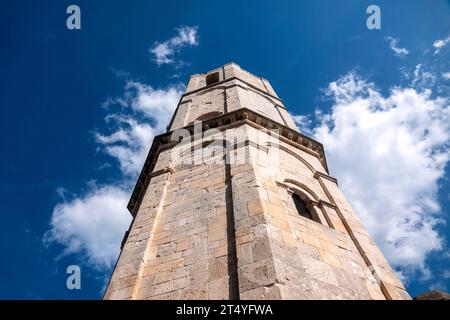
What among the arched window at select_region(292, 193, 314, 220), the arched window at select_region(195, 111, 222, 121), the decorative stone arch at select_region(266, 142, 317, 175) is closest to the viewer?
the arched window at select_region(292, 193, 314, 220)

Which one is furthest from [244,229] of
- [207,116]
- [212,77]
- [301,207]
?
[212,77]

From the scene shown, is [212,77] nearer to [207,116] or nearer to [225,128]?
[207,116]

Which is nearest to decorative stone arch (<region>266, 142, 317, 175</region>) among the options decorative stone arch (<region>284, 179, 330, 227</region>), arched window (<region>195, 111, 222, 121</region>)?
decorative stone arch (<region>284, 179, 330, 227</region>)

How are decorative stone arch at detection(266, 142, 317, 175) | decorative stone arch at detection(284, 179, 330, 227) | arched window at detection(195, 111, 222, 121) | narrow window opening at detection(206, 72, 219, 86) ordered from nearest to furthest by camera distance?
decorative stone arch at detection(284, 179, 330, 227) → decorative stone arch at detection(266, 142, 317, 175) → arched window at detection(195, 111, 222, 121) → narrow window opening at detection(206, 72, 219, 86)

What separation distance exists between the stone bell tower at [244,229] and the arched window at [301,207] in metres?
0.03

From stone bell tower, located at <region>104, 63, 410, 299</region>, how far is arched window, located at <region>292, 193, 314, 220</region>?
0.03 meters

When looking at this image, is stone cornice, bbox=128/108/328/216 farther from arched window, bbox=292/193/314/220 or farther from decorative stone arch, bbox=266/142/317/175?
arched window, bbox=292/193/314/220

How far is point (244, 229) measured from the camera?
18.0ft

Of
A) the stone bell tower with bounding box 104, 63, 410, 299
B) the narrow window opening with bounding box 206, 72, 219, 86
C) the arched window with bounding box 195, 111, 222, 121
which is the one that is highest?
the narrow window opening with bounding box 206, 72, 219, 86

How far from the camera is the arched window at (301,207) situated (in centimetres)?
763

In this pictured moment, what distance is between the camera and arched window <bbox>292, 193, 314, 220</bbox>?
7626 mm

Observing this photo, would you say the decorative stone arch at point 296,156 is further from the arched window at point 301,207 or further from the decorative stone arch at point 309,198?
the arched window at point 301,207
